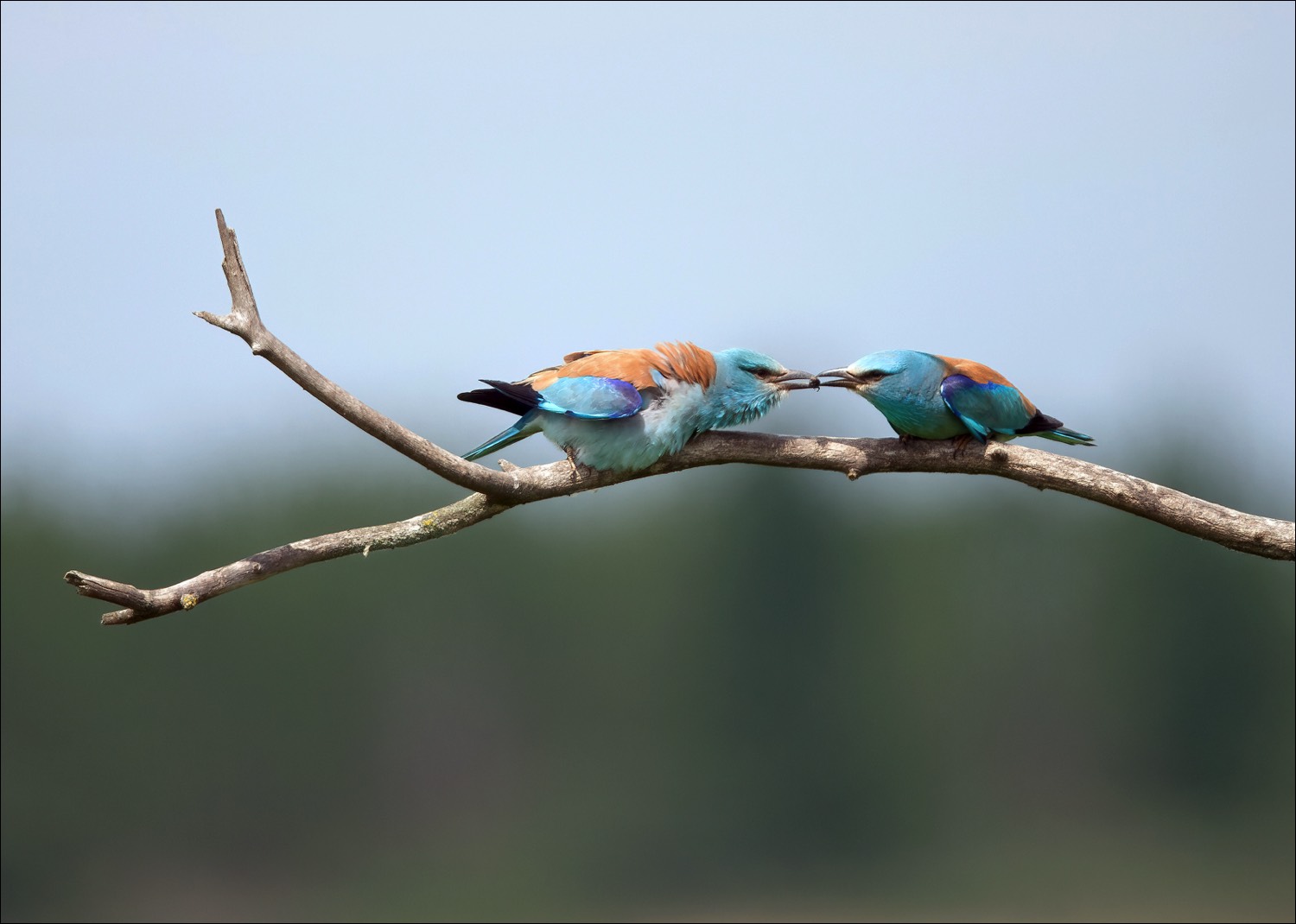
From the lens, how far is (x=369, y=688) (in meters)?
31.5

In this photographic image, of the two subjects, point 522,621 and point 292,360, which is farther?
point 522,621

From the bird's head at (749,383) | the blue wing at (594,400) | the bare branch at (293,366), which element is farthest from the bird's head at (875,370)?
the bare branch at (293,366)

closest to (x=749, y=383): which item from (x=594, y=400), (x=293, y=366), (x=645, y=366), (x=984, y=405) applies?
(x=645, y=366)

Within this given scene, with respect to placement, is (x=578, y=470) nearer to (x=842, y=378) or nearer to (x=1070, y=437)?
(x=842, y=378)

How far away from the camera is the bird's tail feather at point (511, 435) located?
14.9 ft

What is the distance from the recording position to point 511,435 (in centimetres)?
464

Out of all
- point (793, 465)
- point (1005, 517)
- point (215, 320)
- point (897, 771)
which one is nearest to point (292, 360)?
point (215, 320)

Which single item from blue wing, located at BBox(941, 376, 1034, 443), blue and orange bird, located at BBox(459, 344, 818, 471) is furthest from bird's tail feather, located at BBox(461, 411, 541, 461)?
blue wing, located at BBox(941, 376, 1034, 443)

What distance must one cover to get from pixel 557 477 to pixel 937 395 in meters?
1.45

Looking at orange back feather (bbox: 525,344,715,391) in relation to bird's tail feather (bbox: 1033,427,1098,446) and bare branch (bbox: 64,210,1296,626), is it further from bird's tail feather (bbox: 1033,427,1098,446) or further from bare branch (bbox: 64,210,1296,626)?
bird's tail feather (bbox: 1033,427,1098,446)

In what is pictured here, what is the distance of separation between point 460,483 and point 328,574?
28.6m

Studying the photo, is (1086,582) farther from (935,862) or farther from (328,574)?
(328,574)

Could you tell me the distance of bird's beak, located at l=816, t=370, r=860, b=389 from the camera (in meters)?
4.73

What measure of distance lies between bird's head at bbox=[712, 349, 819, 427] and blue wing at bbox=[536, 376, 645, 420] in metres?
0.33
